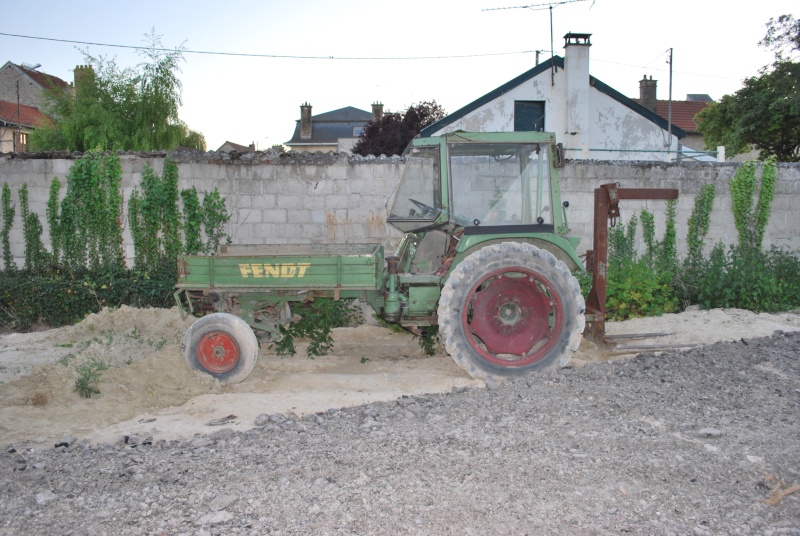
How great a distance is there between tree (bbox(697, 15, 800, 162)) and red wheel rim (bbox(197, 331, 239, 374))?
77.0 feet

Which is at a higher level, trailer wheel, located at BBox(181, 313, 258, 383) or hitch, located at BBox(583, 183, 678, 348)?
hitch, located at BBox(583, 183, 678, 348)

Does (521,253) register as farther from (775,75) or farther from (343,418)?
(775,75)

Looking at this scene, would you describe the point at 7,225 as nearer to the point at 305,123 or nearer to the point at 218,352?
the point at 218,352

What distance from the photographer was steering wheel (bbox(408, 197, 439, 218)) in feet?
19.6

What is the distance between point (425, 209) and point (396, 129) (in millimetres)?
19994

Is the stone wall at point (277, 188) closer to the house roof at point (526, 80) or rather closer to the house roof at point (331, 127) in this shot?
the house roof at point (526, 80)

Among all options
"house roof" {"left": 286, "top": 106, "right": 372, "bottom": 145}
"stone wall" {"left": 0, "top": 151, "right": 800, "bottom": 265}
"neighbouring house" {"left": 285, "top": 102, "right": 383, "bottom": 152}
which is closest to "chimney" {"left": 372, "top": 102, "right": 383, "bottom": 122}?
"neighbouring house" {"left": 285, "top": 102, "right": 383, "bottom": 152}

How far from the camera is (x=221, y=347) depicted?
5750 millimetres

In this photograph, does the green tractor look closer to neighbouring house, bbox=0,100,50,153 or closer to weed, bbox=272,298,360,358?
weed, bbox=272,298,360,358

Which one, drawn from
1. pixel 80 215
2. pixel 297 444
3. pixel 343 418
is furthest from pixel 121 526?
pixel 80 215

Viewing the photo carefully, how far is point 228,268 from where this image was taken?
5852mm

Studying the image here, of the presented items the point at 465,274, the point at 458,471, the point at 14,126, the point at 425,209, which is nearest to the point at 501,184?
the point at 425,209

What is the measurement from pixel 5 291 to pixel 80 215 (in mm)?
1381

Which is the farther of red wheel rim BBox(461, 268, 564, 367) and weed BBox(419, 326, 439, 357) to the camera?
weed BBox(419, 326, 439, 357)
